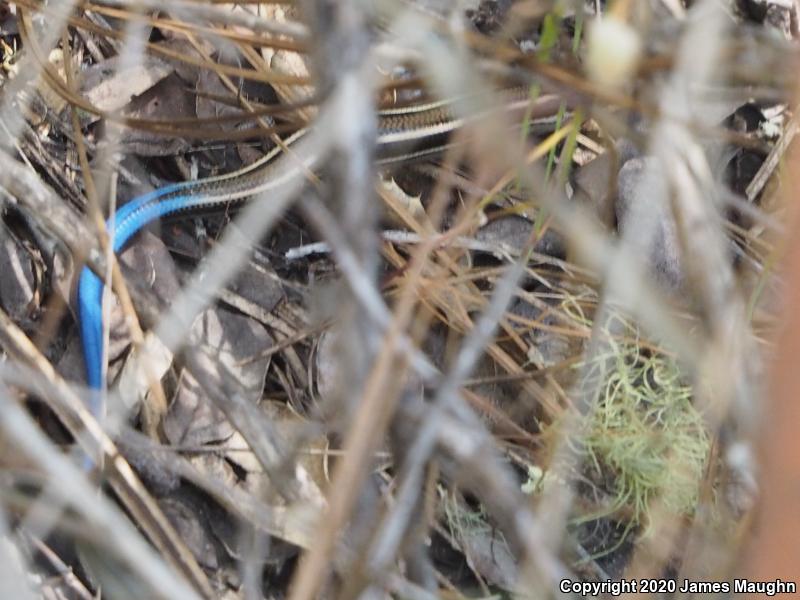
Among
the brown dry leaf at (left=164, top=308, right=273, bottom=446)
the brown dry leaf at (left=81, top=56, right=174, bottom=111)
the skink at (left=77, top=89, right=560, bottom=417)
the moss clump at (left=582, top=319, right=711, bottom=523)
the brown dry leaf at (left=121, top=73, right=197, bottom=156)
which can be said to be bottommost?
the moss clump at (left=582, top=319, right=711, bottom=523)

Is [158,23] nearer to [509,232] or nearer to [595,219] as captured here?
[509,232]

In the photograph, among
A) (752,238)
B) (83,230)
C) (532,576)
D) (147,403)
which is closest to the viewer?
(532,576)

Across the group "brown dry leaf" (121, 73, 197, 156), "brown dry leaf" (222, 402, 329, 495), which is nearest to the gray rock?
"brown dry leaf" (222, 402, 329, 495)

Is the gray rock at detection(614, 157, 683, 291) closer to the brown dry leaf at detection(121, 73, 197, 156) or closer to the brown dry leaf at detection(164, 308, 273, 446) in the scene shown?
the brown dry leaf at detection(164, 308, 273, 446)

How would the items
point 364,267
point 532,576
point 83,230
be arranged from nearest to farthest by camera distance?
1. point 364,267
2. point 532,576
3. point 83,230

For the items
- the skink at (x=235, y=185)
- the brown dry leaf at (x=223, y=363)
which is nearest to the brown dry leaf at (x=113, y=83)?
the skink at (x=235, y=185)

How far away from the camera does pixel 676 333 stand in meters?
0.50

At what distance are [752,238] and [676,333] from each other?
0.96 meters

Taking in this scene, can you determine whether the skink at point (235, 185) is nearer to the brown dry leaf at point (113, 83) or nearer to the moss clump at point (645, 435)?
the brown dry leaf at point (113, 83)

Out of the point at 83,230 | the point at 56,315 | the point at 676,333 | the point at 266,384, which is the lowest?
the point at 266,384

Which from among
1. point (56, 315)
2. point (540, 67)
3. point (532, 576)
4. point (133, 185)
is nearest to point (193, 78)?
point (133, 185)

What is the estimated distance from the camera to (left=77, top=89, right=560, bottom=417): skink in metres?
1.29

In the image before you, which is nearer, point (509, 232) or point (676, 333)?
point (676, 333)

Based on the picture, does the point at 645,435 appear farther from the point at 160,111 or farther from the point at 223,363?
the point at 160,111
